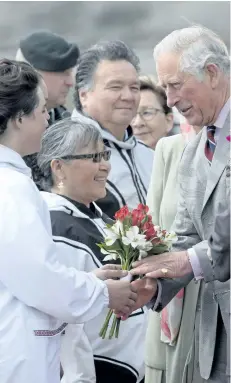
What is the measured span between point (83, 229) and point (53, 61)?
6.55 feet

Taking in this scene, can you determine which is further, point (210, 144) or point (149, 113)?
point (149, 113)

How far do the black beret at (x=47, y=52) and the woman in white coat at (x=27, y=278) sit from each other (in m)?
2.40

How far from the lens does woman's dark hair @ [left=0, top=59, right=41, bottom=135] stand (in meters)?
3.97

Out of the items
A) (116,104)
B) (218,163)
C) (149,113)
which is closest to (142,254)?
(218,163)

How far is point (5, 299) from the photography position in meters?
3.75

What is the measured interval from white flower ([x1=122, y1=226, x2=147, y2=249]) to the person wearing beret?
2.17 meters

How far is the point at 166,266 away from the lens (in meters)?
4.35

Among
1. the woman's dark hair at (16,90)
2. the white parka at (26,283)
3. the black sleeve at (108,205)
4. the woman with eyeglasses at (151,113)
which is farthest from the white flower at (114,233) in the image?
the woman with eyeglasses at (151,113)

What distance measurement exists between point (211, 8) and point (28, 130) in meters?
3.15

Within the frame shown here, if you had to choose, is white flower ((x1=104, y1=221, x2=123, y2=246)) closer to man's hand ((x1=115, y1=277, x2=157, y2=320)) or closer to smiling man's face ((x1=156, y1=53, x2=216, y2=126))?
man's hand ((x1=115, y1=277, x2=157, y2=320))

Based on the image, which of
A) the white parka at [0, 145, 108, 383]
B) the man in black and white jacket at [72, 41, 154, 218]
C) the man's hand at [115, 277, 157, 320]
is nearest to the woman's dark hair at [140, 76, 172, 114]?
the man in black and white jacket at [72, 41, 154, 218]

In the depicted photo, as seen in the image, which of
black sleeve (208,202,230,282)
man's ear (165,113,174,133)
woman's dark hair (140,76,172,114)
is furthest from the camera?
man's ear (165,113,174,133)

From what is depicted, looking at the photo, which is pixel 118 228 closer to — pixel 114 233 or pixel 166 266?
pixel 114 233

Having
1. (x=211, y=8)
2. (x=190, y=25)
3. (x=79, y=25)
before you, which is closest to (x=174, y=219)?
(x=190, y=25)
